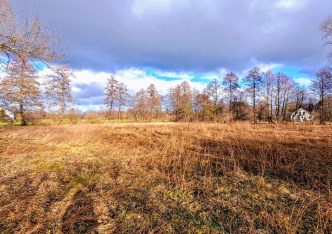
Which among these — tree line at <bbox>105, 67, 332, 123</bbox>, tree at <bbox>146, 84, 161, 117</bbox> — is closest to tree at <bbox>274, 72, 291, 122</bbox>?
tree line at <bbox>105, 67, 332, 123</bbox>

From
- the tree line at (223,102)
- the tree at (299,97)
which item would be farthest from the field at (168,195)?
the tree at (299,97)

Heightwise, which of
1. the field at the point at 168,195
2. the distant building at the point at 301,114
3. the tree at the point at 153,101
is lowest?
the field at the point at 168,195

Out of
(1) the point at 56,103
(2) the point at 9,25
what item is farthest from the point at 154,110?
(2) the point at 9,25

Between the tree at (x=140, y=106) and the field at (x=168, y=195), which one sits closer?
the field at (x=168, y=195)

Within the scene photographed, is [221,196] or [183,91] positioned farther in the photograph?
[183,91]

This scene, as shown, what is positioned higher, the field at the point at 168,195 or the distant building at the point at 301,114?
the distant building at the point at 301,114

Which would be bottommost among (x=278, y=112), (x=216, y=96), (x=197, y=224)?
(x=197, y=224)

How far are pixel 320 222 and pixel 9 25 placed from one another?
8936mm

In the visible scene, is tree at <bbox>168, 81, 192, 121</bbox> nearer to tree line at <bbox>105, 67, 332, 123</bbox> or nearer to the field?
tree line at <bbox>105, 67, 332, 123</bbox>

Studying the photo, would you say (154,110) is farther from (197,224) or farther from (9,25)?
(197,224)

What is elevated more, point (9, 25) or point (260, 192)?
point (9, 25)

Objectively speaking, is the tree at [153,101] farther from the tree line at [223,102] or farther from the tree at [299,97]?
the tree at [299,97]

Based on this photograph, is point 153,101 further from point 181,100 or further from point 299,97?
point 299,97

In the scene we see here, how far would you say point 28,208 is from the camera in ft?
9.67
